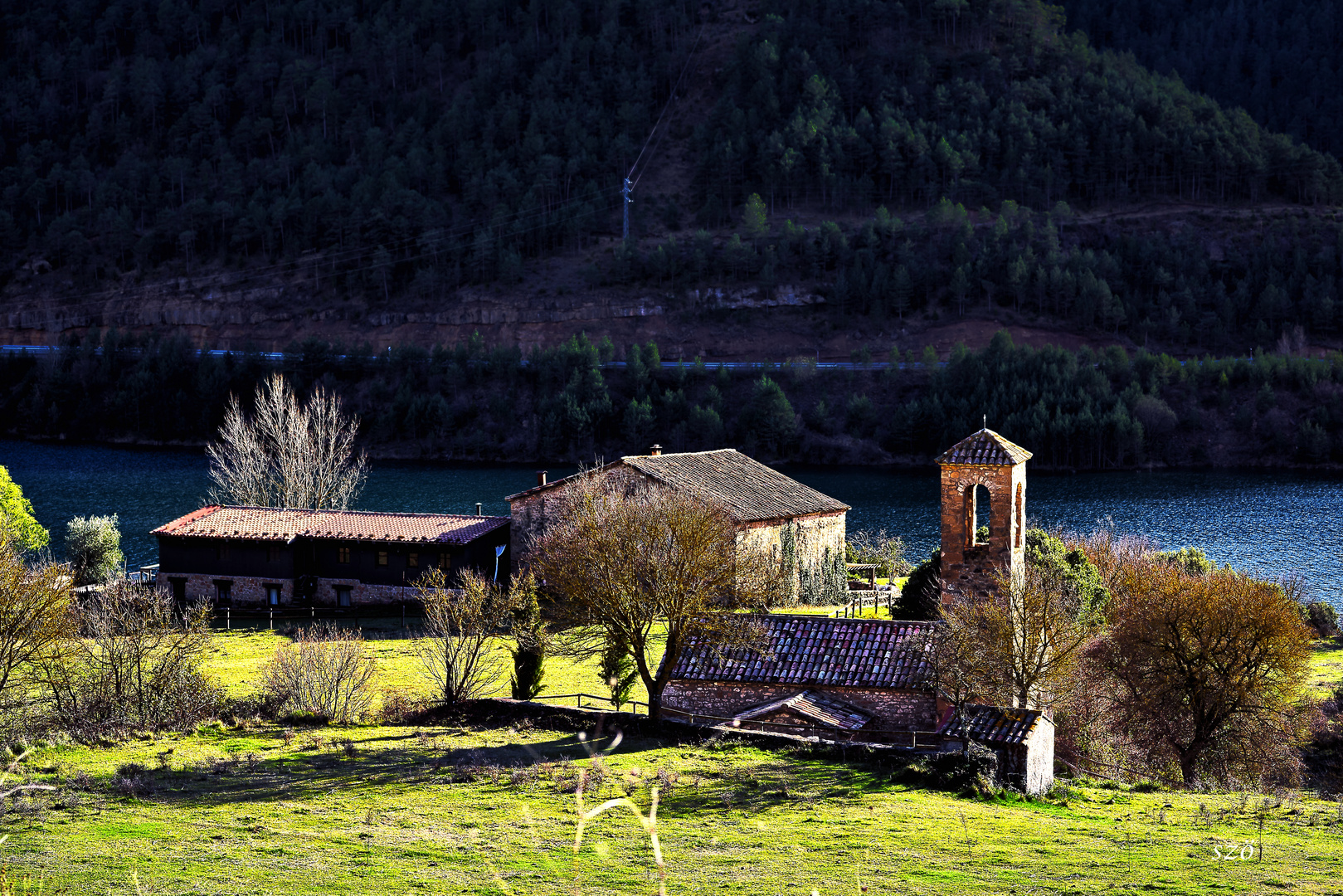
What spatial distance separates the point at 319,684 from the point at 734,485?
23.4 meters

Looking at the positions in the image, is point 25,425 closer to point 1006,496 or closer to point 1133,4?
point 1006,496

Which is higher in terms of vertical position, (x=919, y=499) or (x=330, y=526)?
(x=330, y=526)

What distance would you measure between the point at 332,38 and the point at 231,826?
190915mm

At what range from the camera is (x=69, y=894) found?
16.6 meters

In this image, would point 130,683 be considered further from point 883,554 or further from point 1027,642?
point 883,554

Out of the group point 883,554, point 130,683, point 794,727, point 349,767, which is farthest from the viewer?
point 883,554

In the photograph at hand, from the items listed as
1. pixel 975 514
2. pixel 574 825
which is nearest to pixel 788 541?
pixel 975 514

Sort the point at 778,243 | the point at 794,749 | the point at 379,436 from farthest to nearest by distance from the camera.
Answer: the point at 778,243, the point at 379,436, the point at 794,749

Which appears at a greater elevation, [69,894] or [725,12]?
[725,12]

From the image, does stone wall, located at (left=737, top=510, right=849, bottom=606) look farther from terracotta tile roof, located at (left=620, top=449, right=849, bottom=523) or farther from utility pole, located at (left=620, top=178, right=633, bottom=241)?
utility pole, located at (left=620, top=178, right=633, bottom=241)

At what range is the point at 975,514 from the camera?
93.8 feet

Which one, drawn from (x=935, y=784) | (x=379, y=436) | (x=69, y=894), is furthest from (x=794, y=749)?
(x=379, y=436)

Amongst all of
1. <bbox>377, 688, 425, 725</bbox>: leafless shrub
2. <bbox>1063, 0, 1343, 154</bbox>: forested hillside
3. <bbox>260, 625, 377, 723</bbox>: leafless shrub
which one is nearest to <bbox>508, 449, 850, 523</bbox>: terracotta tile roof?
<bbox>377, 688, 425, 725</bbox>: leafless shrub

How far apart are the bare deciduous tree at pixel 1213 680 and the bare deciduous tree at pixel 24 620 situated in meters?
22.4
